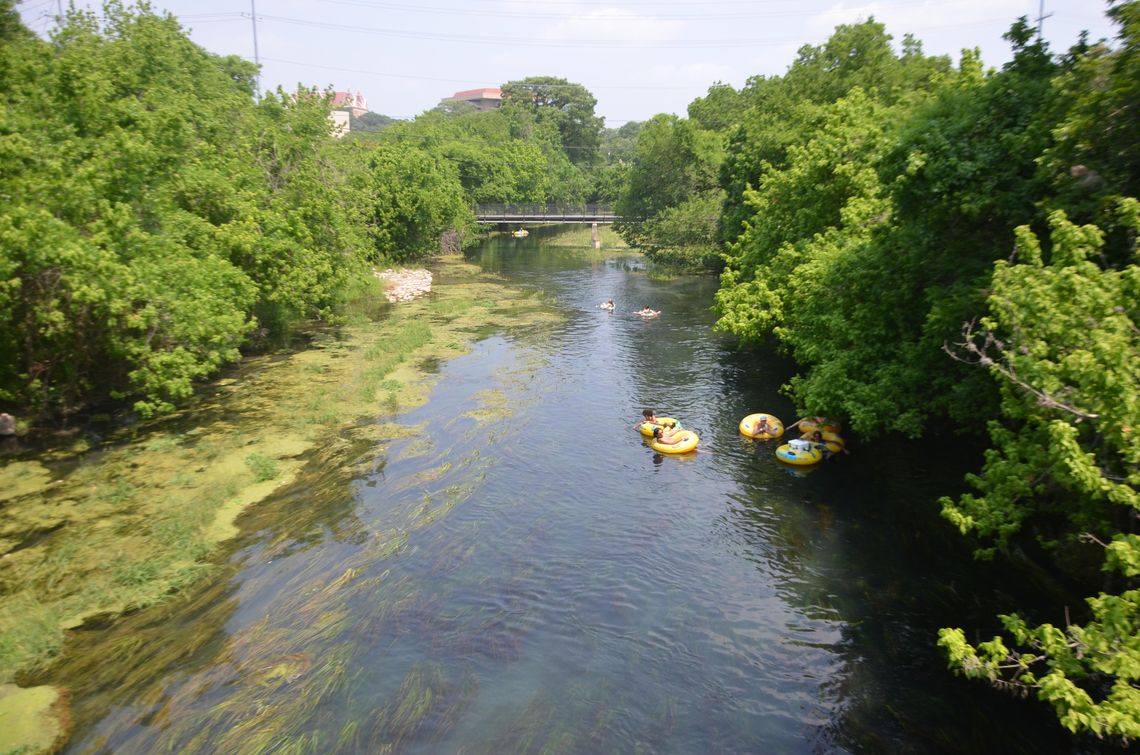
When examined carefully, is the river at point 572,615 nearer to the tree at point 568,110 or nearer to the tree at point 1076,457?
the tree at point 1076,457

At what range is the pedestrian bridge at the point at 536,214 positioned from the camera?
85.4 metres

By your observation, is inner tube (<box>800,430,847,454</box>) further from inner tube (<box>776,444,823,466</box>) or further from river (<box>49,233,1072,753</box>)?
river (<box>49,233,1072,753</box>)

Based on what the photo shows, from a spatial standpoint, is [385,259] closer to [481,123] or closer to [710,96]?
[710,96]

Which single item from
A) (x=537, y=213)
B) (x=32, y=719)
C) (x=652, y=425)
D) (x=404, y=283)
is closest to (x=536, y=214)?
(x=537, y=213)

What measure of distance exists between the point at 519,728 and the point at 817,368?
47.2ft

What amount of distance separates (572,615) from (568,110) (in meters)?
133

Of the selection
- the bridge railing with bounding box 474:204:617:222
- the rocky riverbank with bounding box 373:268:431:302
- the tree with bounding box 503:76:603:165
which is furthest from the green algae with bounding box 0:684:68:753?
the tree with bounding box 503:76:603:165

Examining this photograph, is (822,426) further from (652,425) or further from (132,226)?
(132,226)

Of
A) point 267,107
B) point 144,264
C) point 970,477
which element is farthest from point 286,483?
point 267,107

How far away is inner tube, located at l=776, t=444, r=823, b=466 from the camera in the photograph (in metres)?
22.3

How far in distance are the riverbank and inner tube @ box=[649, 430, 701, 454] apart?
847 cm

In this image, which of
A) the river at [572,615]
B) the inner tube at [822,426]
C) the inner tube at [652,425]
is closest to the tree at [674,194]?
the inner tube at [822,426]

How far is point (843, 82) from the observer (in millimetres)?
40781

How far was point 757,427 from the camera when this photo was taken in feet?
80.6
